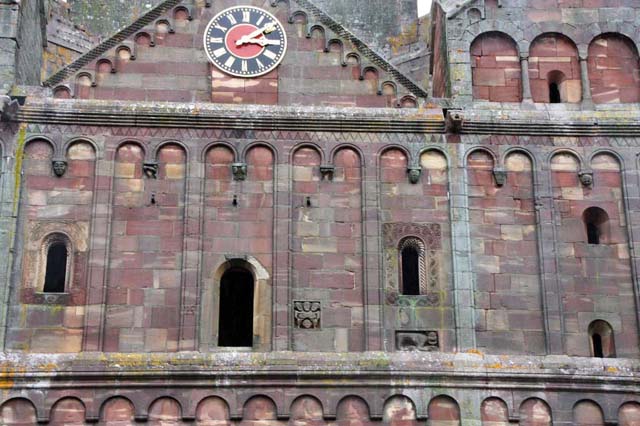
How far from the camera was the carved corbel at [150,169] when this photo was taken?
74.3 ft

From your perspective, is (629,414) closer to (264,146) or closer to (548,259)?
(548,259)

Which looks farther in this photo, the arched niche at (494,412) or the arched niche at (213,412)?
the arched niche at (494,412)

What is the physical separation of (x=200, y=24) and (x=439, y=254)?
20.7 ft

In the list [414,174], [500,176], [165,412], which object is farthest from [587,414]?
[165,412]

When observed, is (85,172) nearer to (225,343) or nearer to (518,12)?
(225,343)

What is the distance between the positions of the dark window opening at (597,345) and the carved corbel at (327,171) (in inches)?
216

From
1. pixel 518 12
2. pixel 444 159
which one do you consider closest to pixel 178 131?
pixel 444 159

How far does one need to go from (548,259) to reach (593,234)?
1.17 m

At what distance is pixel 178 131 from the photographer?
22953 mm

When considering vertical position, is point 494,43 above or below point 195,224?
above

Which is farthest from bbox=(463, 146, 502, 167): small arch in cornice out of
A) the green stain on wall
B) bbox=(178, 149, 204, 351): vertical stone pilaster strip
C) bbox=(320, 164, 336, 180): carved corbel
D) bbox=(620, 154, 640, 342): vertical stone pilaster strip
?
the green stain on wall

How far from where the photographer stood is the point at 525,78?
78.3ft

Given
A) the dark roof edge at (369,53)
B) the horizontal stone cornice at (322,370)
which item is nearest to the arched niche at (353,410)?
the horizontal stone cornice at (322,370)

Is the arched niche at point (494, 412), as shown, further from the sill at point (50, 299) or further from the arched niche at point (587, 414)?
the sill at point (50, 299)
